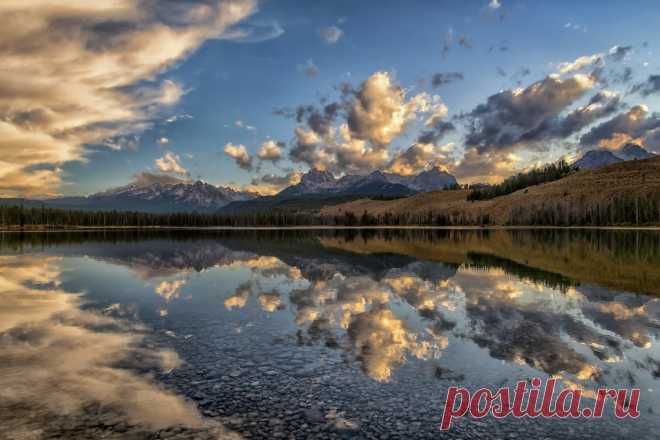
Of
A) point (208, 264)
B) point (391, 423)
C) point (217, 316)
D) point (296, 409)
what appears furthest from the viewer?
point (208, 264)

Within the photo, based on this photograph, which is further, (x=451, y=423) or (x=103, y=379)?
(x=103, y=379)

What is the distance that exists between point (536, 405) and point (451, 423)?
3157 millimetres

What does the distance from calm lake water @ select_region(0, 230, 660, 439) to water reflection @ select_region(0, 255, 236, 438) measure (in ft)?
0.26

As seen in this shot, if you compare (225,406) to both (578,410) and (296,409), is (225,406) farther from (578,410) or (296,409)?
(578,410)

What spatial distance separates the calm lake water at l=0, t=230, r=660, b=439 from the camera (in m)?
11.4

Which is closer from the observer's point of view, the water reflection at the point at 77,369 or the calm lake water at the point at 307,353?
the calm lake water at the point at 307,353

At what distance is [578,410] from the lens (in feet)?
40.4

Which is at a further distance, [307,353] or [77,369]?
[307,353]

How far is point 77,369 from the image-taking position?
15.7 m

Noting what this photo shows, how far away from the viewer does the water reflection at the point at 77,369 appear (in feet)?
38.2

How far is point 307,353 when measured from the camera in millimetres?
17484

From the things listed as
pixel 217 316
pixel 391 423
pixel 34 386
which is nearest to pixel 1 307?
pixel 217 316

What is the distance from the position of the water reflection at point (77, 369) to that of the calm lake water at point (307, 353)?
0.26 feet

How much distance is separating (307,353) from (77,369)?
8.64m
